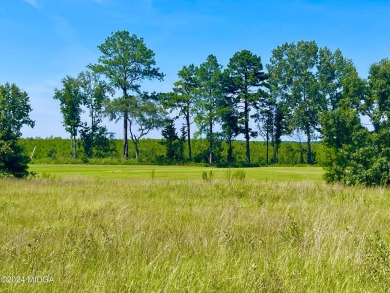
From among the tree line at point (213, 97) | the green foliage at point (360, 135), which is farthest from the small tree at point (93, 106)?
the green foliage at point (360, 135)

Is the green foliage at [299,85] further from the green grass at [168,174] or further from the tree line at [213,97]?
the green grass at [168,174]

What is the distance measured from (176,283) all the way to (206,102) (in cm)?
4542

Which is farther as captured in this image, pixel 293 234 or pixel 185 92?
pixel 185 92

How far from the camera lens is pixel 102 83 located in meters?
51.9

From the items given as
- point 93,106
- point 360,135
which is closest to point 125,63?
point 93,106

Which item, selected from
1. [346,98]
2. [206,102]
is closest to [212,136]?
[206,102]

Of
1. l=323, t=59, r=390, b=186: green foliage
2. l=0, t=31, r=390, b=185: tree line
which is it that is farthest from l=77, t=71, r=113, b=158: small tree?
l=323, t=59, r=390, b=186: green foliage

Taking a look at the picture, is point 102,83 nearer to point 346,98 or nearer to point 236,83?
point 236,83

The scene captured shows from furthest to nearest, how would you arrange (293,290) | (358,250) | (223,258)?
1. (358,250)
2. (223,258)
3. (293,290)

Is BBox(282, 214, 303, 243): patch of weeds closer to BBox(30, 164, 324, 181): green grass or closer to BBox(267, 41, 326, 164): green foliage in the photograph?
BBox(30, 164, 324, 181): green grass

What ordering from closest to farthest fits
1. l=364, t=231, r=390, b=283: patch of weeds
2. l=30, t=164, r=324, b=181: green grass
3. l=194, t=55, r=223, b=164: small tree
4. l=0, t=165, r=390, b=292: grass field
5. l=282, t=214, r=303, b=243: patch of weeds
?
l=0, t=165, r=390, b=292: grass field, l=364, t=231, r=390, b=283: patch of weeds, l=282, t=214, r=303, b=243: patch of weeds, l=30, t=164, r=324, b=181: green grass, l=194, t=55, r=223, b=164: small tree

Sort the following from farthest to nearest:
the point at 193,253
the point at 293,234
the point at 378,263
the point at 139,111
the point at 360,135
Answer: the point at 139,111 < the point at 360,135 < the point at 293,234 < the point at 193,253 < the point at 378,263

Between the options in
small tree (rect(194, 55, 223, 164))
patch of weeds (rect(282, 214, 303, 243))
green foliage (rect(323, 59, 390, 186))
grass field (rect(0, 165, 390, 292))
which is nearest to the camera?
grass field (rect(0, 165, 390, 292))

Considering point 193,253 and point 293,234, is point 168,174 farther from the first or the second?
point 193,253
